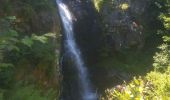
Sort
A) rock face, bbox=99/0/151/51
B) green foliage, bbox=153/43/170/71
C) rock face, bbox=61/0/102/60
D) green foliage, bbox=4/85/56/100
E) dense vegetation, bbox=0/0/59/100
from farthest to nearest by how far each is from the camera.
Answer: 1. rock face, bbox=61/0/102/60
2. rock face, bbox=99/0/151/51
3. green foliage, bbox=153/43/170/71
4. dense vegetation, bbox=0/0/59/100
5. green foliage, bbox=4/85/56/100

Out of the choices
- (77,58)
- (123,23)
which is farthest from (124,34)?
(77,58)

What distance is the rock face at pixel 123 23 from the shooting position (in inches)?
738

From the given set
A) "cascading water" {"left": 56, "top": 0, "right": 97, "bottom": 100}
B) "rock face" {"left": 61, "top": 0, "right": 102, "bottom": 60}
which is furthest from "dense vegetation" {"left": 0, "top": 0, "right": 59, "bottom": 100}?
"rock face" {"left": 61, "top": 0, "right": 102, "bottom": 60}

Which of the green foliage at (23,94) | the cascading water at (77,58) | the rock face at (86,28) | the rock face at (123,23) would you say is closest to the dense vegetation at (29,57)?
the green foliage at (23,94)

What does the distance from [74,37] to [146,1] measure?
458cm

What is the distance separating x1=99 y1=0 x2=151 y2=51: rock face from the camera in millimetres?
18750

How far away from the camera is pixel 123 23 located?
61.9 ft

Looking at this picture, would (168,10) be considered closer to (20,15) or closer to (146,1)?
(146,1)

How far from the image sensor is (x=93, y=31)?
19281 millimetres

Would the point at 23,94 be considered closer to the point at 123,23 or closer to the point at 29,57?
Result: the point at 29,57

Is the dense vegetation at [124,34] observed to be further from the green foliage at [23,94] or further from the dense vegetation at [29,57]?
the green foliage at [23,94]

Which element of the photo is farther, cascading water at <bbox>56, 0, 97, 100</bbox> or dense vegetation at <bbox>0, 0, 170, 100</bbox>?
cascading water at <bbox>56, 0, 97, 100</bbox>

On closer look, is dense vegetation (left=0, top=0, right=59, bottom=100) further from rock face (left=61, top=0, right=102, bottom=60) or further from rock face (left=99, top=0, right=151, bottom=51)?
rock face (left=99, top=0, right=151, bottom=51)

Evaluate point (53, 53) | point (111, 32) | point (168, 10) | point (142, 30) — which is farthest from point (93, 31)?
point (53, 53)
